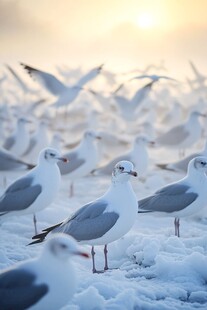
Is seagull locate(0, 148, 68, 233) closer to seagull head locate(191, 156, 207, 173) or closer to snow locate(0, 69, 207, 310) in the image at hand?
snow locate(0, 69, 207, 310)

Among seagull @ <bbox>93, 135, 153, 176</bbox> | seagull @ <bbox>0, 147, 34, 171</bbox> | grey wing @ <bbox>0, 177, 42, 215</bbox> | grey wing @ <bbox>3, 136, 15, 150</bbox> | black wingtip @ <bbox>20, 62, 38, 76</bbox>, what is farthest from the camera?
grey wing @ <bbox>3, 136, 15, 150</bbox>

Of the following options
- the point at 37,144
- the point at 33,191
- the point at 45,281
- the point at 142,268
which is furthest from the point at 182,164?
the point at 45,281

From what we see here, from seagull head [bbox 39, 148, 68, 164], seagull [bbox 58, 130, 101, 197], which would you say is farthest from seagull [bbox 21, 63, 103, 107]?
seagull head [bbox 39, 148, 68, 164]

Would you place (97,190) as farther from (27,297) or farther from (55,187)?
(27,297)

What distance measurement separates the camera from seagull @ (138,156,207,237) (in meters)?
5.72

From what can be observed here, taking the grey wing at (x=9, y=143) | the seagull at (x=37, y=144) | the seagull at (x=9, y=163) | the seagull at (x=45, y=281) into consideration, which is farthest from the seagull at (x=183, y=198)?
the grey wing at (x=9, y=143)

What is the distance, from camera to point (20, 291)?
3.16 metres

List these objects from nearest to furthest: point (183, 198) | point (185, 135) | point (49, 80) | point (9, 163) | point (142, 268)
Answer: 1. point (142, 268)
2. point (183, 198)
3. point (9, 163)
4. point (49, 80)
5. point (185, 135)

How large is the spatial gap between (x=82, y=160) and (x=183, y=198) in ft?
11.2

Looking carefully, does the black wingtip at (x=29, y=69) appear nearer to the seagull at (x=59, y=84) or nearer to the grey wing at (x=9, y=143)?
the seagull at (x=59, y=84)

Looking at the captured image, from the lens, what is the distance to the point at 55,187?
6.04 meters

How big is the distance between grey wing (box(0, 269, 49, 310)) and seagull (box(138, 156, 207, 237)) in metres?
2.91

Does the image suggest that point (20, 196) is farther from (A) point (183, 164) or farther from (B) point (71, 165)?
(A) point (183, 164)

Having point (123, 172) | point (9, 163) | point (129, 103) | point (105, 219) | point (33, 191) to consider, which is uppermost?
point (129, 103)
